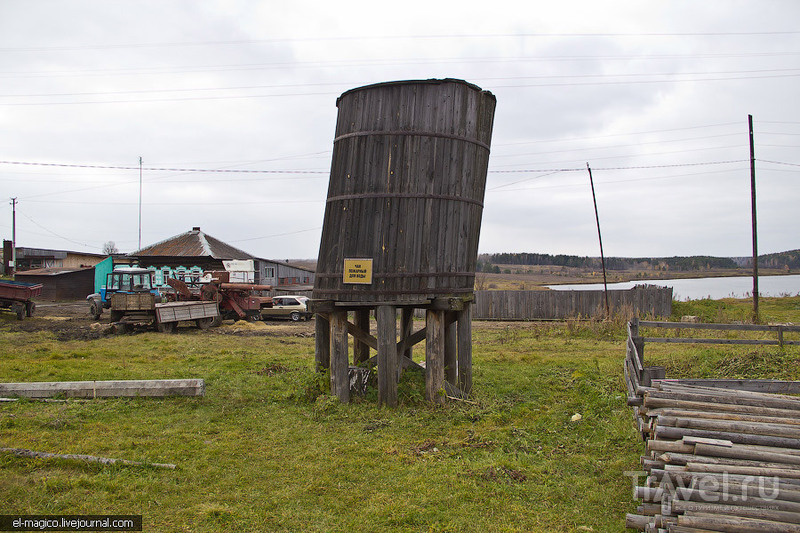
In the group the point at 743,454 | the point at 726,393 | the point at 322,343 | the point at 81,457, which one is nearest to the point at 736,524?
the point at 743,454

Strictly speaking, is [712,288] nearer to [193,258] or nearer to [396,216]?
[193,258]

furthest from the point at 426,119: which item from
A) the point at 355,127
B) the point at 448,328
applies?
the point at 448,328

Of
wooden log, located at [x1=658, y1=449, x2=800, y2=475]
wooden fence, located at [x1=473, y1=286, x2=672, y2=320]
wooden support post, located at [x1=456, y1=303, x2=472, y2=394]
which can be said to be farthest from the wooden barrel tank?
wooden fence, located at [x1=473, y1=286, x2=672, y2=320]

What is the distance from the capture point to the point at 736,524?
4121 mm

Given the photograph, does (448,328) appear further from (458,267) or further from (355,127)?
(355,127)

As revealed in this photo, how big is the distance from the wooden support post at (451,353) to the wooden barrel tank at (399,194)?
56.5 inches

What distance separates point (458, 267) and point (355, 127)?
10.6ft

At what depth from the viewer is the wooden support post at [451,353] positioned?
11565 millimetres

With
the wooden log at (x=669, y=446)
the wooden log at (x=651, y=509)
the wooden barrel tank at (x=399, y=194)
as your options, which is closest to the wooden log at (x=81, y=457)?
the wooden barrel tank at (x=399, y=194)

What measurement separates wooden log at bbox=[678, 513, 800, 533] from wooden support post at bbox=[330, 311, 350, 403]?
688cm

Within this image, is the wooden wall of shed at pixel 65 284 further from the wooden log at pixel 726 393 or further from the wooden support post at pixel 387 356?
the wooden log at pixel 726 393

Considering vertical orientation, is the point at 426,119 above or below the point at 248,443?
above

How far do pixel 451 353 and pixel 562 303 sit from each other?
26919 millimetres

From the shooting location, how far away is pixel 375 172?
10289 millimetres
